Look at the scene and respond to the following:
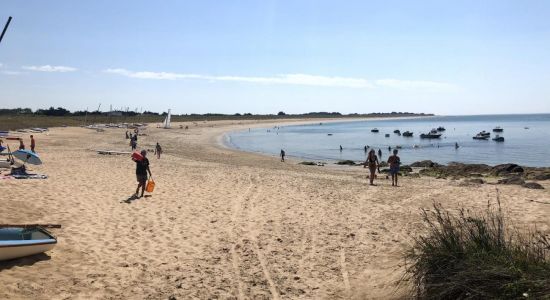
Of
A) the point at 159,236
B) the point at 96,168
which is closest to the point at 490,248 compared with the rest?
the point at 159,236

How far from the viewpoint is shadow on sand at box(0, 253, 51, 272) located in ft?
23.5

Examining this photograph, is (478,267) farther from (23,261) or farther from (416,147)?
(416,147)

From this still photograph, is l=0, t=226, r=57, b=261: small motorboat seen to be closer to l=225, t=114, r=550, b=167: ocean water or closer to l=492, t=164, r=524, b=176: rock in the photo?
l=492, t=164, r=524, b=176: rock

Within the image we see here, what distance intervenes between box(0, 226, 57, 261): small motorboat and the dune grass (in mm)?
6229

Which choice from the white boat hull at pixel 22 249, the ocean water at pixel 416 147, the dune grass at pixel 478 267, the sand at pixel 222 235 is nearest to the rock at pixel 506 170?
the sand at pixel 222 235

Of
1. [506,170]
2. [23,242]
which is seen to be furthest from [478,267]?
[506,170]

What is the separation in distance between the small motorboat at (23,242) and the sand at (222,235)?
16cm

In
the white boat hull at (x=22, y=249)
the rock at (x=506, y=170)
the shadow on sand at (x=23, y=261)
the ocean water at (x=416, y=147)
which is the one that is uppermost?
the white boat hull at (x=22, y=249)

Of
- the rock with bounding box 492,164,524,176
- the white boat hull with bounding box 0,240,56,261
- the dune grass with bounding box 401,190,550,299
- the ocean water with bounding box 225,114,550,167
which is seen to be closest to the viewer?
the dune grass with bounding box 401,190,550,299

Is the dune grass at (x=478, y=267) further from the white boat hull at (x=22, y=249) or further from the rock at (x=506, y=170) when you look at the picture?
the rock at (x=506, y=170)

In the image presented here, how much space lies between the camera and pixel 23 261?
292 inches

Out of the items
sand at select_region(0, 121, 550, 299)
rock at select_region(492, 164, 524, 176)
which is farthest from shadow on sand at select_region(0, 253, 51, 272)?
rock at select_region(492, 164, 524, 176)

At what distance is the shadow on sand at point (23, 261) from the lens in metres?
7.15

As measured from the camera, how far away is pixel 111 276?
755cm
